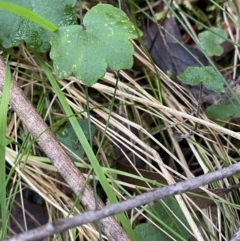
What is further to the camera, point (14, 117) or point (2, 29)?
point (14, 117)

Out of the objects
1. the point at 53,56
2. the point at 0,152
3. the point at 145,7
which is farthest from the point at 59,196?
the point at 145,7

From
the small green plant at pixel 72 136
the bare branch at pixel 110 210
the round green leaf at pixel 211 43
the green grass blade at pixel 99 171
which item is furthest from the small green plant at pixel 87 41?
Result: the round green leaf at pixel 211 43

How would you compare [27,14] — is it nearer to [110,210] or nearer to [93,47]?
[93,47]

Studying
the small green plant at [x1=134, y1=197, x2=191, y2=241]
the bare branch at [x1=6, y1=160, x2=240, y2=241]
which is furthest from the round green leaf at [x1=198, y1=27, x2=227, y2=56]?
the bare branch at [x1=6, y1=160, x2=240, y2=241]

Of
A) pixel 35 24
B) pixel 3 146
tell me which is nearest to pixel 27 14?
pixel 35 24

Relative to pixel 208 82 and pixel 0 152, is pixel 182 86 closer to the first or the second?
pixel 208 82

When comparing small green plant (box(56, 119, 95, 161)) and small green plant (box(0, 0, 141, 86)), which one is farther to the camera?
small green plant (box(56, 119, 95, 161))

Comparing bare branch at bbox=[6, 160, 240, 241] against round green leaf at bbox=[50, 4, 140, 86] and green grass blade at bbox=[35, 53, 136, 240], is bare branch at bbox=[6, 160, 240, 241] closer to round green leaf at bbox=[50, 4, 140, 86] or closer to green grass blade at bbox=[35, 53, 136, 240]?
green grass blade at bbox=[35, 53, 136, 240]

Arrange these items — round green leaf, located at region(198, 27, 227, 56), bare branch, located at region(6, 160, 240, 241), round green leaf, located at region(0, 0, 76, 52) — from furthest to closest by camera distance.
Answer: round green leaf, located at region(198, 27, 227, 56)
round green leaf, located at region(0, 0, 76, 52)
bare branch, located at region(6, 160, 240, 241)

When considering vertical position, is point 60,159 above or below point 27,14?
below
